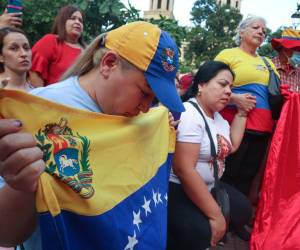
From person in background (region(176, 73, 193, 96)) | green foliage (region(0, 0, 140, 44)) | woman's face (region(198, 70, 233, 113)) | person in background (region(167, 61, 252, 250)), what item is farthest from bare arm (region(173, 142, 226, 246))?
green foliage (region(0, 0, 140, 44))

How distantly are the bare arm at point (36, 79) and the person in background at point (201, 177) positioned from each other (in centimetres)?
132

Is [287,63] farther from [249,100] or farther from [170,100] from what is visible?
[170,100]

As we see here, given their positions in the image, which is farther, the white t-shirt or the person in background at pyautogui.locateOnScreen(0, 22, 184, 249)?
the white t-shirt

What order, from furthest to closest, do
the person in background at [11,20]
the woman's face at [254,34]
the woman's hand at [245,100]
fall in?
the woman's face at [254,34]
the woman's hand at [245,100]
the person in background at [11,20]

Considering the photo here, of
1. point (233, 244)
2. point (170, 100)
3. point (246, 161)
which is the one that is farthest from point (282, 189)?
point (170, 100)

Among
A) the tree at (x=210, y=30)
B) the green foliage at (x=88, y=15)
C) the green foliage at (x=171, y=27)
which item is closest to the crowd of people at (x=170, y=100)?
the green foliage at (x=171, y=27)

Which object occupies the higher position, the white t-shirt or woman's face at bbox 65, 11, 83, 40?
woman's face at bbox 65, 11, 83, 40

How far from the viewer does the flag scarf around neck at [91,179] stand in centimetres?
106

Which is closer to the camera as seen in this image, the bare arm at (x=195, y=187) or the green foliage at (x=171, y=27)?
the bare arm at (x=195, y=187)

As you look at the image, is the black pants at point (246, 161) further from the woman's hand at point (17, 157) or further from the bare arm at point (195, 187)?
the woman's hand at point (17, 157)

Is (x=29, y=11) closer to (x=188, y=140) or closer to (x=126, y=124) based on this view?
(x=188, y=140)

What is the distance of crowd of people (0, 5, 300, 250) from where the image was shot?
1046 mm

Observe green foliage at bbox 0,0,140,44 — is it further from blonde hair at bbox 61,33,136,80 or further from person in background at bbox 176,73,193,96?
blonde hair at bbox 61,33,136,80

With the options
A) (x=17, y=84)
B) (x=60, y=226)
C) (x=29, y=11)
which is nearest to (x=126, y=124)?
(x=60, y=226)
